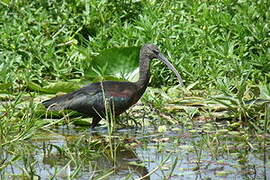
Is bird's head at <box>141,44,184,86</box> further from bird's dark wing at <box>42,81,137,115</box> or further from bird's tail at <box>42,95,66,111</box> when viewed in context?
bird's tail at <box>42,95,66,111</box>

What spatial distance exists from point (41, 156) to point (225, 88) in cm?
250

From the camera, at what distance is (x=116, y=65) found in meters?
8.86

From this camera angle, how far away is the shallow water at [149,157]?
5754 millimetres

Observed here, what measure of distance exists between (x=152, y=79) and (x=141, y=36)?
0.59 meters

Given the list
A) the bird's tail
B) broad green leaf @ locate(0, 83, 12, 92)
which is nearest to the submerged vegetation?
broad green leaf @ locate(0, 83, 12, 92)

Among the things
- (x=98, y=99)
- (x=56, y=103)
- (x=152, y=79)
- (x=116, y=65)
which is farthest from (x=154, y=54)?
(x=56, y=103)

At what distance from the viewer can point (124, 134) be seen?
7.47m

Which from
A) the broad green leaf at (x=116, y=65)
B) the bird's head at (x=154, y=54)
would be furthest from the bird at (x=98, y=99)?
the broad green leaf at (x=116, y=65)

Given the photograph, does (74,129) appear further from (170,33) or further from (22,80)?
(170,33)

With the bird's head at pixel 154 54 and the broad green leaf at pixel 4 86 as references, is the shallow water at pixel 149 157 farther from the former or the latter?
the broad green leaf at pixel 4 86

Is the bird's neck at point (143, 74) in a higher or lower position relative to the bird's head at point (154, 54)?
lower

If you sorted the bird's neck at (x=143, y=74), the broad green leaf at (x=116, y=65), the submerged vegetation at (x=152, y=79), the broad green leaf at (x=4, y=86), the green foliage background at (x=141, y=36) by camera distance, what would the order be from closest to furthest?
the submerged vegetation at (x=152, y=79) < the bird's neck at (x=143, y=74) < the broad green leaf at (x=4, y=86) < the broad green leaf at (x=116, y=65) < the green foliage background at (x=141, y=36)

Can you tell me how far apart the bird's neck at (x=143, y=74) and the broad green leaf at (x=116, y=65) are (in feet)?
1.47

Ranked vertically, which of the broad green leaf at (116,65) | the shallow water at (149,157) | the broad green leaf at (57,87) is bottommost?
the shallow water at (149,157)
